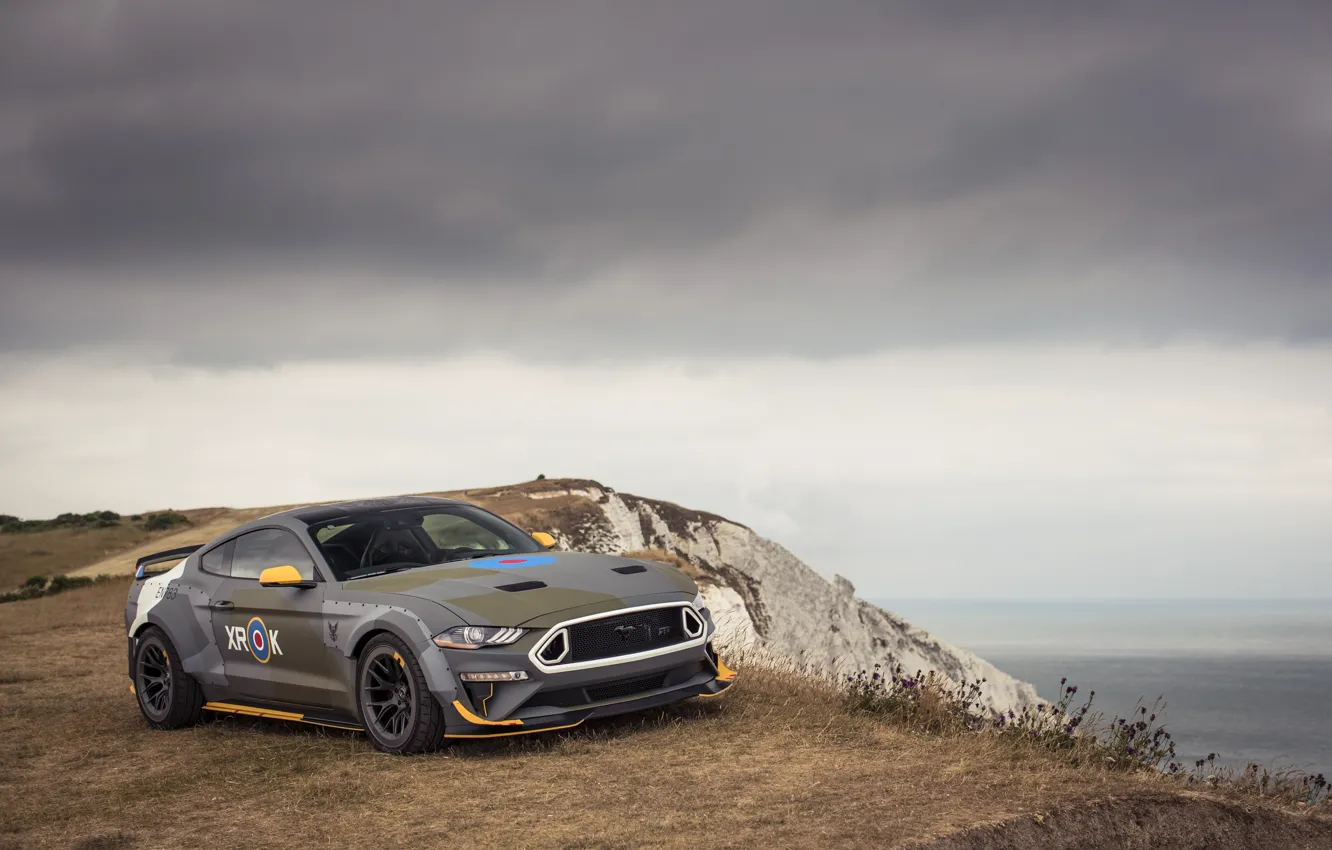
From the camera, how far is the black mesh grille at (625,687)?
28.1 ft

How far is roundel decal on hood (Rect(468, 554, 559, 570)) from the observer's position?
9.17 m

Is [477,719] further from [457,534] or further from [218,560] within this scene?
[218,560]

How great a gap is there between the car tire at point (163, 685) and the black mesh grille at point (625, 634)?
158 inches

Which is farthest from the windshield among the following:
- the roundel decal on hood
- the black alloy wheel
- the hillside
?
the hillside

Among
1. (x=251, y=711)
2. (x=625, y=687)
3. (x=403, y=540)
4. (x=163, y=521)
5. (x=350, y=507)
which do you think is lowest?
(x=251, y=711)

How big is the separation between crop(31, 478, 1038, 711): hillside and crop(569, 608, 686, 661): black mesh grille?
1179 inches

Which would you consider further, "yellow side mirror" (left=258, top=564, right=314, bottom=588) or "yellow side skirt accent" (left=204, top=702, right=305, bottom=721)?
"yellow side skirt accent" (left=204, top=702, right=305, bottom=721)

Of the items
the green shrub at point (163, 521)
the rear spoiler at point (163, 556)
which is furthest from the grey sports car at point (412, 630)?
the green shrub at point (163, 521)

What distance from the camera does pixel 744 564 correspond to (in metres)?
45.0

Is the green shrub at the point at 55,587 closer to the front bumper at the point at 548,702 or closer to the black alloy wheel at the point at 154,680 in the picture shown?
the black alloy wheel at the point at 154,680

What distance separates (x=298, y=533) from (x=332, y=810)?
2.90 metres

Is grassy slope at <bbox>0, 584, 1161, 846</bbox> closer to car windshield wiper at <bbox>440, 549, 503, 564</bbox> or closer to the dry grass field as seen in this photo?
the dry grass field

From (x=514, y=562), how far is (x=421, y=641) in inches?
49.4

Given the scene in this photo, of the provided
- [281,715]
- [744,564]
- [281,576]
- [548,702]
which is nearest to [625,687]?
[548,702]
